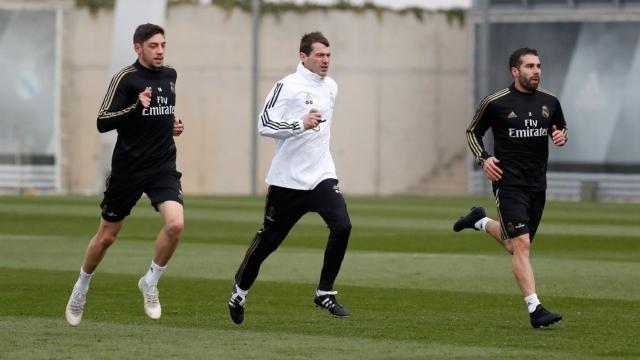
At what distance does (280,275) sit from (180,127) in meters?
5.15

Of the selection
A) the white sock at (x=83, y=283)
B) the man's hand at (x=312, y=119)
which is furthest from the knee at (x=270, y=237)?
the white sock at (x=83, y=283)

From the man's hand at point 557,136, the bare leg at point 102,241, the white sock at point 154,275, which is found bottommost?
the white sock at point 154,275

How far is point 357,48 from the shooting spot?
52.2m

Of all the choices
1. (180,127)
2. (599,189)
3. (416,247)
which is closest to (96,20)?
(599,189)

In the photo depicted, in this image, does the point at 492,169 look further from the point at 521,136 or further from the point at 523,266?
the point at 523,266

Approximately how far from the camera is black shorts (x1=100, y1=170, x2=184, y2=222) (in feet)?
41.9

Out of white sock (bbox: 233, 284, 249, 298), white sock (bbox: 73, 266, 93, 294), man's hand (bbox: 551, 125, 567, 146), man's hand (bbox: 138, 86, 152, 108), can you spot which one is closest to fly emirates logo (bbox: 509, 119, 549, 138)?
man's hand (bbox: 551, 125, 567, 146)

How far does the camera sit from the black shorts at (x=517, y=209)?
1304 cm

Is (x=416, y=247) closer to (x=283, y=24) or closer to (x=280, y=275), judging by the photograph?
(x=280, y=275)

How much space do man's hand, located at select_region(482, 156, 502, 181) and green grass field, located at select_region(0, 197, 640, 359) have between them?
1120mm

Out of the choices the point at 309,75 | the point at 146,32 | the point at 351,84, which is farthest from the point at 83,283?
the point at 351,84

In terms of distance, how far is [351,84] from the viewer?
170ft

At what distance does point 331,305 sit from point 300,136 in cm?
136

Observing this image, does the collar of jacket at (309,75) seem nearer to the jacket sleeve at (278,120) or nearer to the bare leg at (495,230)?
the jacket sleeve at (278,120)
